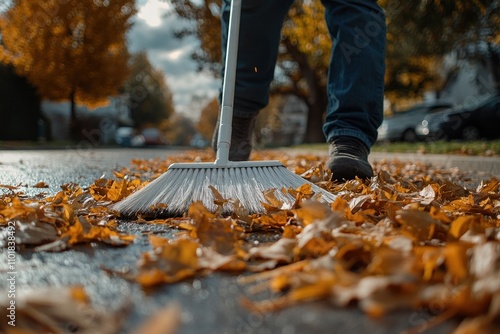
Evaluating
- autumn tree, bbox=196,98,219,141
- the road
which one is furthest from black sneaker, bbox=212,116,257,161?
autumn tree, bbox=196,98,219,141

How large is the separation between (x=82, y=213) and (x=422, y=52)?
1728cm

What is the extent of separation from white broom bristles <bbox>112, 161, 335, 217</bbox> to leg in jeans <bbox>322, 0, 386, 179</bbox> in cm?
68

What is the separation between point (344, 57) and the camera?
7.25 ft

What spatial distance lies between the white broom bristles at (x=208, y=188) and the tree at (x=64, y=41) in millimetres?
17588

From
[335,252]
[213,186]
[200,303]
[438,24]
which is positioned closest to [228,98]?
[213,186]

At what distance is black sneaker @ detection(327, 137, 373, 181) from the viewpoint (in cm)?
199

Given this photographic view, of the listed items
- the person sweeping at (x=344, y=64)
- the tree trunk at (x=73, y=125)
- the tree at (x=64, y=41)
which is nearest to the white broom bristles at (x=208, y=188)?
the person sweeping at (x=344, y=64)

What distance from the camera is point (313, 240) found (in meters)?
0.88

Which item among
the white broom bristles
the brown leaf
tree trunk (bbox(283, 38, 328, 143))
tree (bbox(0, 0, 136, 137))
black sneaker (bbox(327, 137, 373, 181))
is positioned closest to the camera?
the brown leaf

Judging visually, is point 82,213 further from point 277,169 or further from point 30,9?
point 30,9

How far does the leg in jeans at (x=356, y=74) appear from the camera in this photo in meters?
2.17

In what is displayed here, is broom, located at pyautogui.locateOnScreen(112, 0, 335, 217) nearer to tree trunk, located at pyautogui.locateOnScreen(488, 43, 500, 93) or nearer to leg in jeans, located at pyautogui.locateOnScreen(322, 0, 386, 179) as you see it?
leg in jeans, located at pyautogui.locateOnScreen(322, 0, 386, 179)

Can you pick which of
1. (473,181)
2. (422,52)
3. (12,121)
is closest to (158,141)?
(12,121)

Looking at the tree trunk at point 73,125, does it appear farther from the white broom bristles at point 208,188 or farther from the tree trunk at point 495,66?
the white broom bristles at point 208,188
